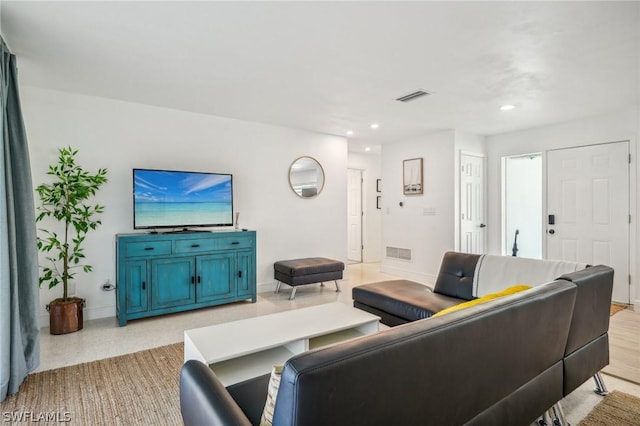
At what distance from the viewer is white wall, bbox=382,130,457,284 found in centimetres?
521

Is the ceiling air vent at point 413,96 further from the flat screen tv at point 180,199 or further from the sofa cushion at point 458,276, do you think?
the flat screen tv at point 180,199

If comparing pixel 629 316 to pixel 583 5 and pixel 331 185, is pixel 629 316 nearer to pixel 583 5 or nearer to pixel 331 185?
pixel 583 5

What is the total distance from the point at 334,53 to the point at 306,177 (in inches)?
110

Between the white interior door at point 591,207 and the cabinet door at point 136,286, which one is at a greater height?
the white interior door at point 591,207

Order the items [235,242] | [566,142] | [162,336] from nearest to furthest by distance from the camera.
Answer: [162,336]
[235,242]
[566,142]

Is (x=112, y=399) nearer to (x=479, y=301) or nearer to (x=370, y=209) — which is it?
(x=479, y=301)

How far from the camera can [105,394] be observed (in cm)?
215

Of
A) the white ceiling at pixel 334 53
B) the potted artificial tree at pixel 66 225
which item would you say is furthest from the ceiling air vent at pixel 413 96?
the potted artificial tree at pixel 66 225

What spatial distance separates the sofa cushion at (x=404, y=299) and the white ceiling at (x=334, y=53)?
6.32 ft

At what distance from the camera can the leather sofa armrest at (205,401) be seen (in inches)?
37.5

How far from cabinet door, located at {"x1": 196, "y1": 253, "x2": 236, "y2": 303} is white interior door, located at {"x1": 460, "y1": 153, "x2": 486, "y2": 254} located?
3491 mm

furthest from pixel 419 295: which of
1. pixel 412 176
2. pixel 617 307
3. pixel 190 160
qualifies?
pixel 412 176

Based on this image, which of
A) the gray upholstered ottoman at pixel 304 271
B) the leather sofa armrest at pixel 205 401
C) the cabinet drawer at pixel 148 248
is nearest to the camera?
the leather sofa armrest at pixel 205 401

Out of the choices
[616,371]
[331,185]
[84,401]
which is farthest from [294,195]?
[616,371]
